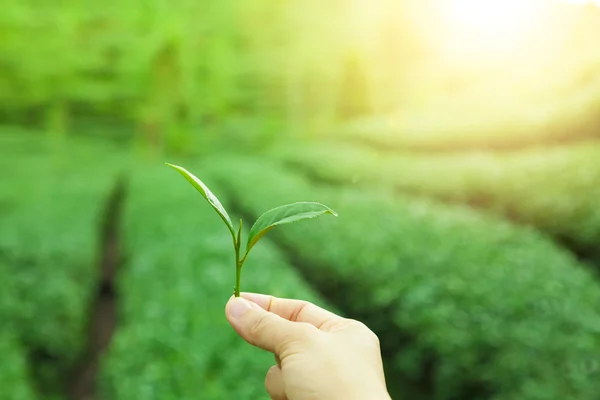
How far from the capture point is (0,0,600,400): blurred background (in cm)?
156

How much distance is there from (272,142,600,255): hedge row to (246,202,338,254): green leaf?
7.89ft

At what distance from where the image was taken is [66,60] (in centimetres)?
374

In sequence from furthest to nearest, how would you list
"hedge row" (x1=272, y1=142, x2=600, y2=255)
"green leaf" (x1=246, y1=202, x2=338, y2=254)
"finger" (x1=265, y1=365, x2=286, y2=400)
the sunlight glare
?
the sunlight glare, "hedge row" (x1=272, y1=142, x2=600, y2=255), "finger" (x1=265, y1=365, x2=286, y2=400), "green leaf" (x1=246, y1=202, x2=338, y2=254)

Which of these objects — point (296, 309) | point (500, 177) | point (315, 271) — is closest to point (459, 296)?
point (315, 271)

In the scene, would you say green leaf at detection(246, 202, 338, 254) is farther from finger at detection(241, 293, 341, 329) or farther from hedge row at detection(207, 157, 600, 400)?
hedge row at detection(207, 157, 600, 400)

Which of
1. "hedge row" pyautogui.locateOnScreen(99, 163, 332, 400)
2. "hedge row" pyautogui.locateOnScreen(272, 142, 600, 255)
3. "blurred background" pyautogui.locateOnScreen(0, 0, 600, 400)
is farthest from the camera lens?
"hedge row" pyautogui.locateOnScreen(272, 142, 600, 255)

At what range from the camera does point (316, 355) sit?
57 cm

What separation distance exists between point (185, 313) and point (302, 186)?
176 cm

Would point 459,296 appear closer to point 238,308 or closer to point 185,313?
point 185,313

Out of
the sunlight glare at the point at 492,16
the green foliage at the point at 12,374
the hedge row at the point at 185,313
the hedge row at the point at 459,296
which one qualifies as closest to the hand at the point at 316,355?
the hedge row at the point at 185,313

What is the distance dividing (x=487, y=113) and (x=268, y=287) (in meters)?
2.39

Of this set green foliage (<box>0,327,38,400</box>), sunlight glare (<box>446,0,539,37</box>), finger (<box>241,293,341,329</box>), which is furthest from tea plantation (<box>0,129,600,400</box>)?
sunlight glare (<box>446,0,539,37</box>)

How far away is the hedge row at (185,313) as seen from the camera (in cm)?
130

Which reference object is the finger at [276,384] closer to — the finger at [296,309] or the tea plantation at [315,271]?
the finger at [296,309]
